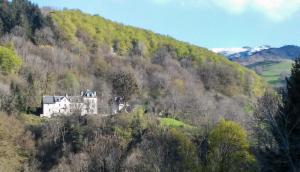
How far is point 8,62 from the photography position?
6009cm

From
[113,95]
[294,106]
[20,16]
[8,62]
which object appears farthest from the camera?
[20,16]

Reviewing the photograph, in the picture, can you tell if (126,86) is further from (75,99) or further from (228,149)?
(228,149)

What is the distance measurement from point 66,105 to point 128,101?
736 cm

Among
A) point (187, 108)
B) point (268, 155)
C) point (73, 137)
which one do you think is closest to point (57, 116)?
point (73, 137)

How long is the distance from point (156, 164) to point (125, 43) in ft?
218

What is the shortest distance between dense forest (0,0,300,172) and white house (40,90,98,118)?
121 centimetres

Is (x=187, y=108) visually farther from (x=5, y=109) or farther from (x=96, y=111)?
(x=5, y=109)

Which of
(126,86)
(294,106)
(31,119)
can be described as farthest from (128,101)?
(294,106)

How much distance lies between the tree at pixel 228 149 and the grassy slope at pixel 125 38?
171ft

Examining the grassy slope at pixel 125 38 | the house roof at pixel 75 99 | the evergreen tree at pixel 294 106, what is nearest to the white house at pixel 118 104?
the house roof at pixel 75 99

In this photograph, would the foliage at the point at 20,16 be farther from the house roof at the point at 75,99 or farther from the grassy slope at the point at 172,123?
the grassy slope at the point at 172,123

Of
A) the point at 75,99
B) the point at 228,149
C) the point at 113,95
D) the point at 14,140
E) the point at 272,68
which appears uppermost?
the point at 272,68

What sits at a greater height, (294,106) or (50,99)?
(50,99)

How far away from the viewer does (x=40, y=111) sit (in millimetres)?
55062
